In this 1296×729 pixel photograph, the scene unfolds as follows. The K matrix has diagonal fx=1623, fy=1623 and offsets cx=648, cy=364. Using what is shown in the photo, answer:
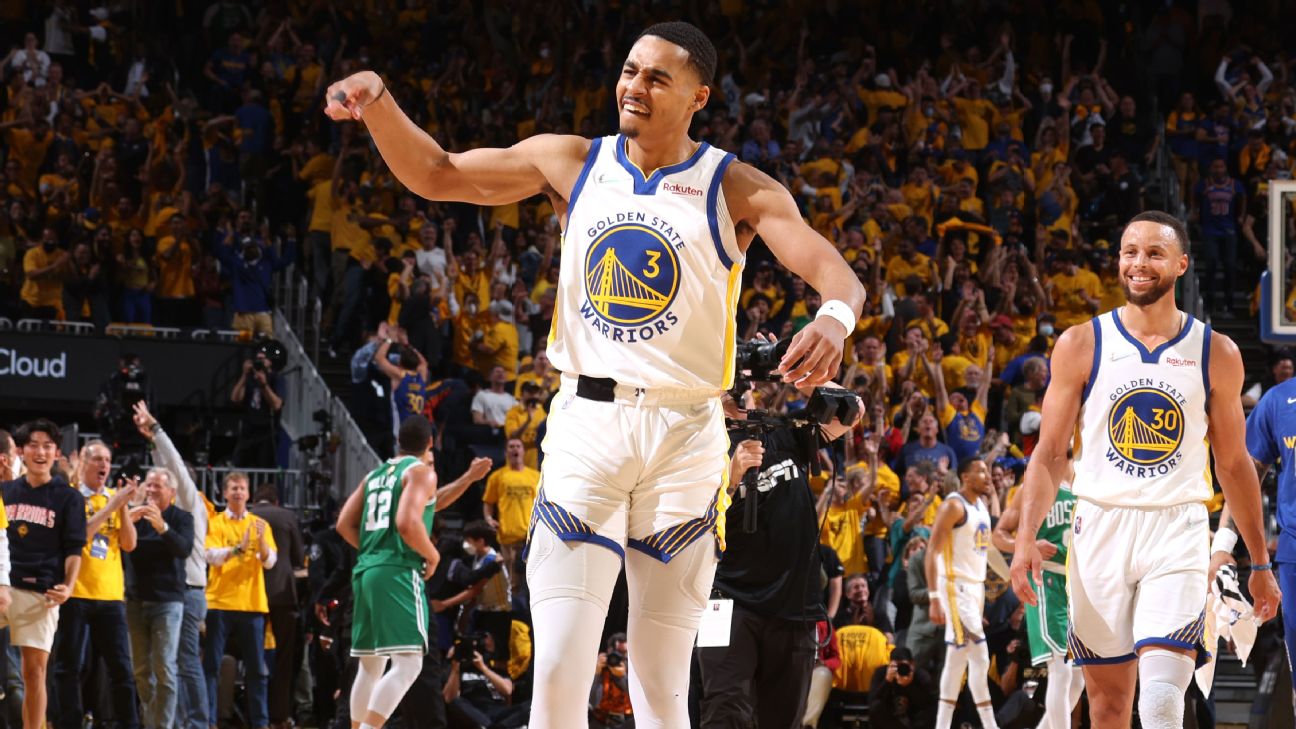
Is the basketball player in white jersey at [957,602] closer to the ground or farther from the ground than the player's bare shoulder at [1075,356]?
closer to the ground

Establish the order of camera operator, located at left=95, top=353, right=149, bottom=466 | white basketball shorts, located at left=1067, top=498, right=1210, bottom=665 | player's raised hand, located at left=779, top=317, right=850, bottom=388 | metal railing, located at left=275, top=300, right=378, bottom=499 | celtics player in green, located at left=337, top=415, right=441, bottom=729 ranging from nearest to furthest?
player's raised hand, located at left=779, top=317, right=850, bottom=388 < white basketball shorts, located at left=1067, top=498, right=1210, bottom=665 < celtics player in green, located at left=337, top=415, right=441, bottom=729 < camera operator, located at left=95, top=353, right=149, bottom=466 < metal railing, located at left=275, top=300, right=378, bottom=499

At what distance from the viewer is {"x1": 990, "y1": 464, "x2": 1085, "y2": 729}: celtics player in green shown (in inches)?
416

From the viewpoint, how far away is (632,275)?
4.40 meters

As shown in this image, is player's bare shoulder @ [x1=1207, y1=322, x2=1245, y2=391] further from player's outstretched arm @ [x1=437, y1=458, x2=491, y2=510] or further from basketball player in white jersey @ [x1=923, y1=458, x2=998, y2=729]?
basketball player in white jersey @ [x1=923, y1=458, x2=998, y2=729]

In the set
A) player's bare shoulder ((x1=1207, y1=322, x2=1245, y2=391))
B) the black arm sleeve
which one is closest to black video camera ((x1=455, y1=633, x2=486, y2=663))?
the black arm sleeve

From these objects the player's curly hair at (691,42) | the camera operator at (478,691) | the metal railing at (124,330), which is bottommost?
the camera operator at (478,691)

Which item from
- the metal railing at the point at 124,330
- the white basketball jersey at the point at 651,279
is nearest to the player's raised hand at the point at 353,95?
the white basketball jersey at the point at 651,279

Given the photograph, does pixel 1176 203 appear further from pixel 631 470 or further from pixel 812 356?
pixel 812 356

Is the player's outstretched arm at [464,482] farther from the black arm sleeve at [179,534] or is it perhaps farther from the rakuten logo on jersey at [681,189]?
Answer: the rakuten logo on jersey at [681,189]

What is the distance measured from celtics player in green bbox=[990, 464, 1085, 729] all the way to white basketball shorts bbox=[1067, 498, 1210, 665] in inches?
145

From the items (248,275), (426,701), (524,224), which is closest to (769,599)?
(426,701)

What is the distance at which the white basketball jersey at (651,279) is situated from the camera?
4391mm

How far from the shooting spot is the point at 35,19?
21203 mm

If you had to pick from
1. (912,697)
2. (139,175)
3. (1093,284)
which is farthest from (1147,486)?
(139,175)
